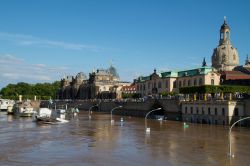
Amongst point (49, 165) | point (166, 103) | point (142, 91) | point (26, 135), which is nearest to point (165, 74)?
point (142, 91)

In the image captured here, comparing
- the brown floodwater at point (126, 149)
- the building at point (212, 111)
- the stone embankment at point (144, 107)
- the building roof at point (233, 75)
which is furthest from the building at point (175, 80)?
the brown floodwater at point (126, 149)

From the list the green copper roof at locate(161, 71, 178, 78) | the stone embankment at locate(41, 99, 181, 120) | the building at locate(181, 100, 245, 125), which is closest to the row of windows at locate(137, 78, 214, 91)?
the green copper roof at locate(161, 71, 178, 78)

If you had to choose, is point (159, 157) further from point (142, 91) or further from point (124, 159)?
point (142, 91)

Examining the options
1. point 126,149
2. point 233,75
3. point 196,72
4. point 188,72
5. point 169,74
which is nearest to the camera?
point 126,149

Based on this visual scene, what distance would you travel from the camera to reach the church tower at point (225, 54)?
166 meters

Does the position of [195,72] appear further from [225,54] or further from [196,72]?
[225,54]

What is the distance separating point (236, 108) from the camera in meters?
85.9

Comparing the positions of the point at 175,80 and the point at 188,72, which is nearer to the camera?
the point at 188,72

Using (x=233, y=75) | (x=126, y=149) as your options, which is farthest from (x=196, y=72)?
(x=126, y=149)

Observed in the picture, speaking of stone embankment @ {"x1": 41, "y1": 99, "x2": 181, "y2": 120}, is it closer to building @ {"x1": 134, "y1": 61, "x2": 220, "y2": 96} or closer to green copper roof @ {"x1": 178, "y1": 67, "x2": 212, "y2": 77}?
building @ {"x1": 134, "y1": 61, "x2": 220, "y2": 96}

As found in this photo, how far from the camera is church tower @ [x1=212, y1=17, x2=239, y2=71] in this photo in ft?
546

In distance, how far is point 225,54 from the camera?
547 feet

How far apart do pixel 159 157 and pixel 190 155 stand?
13.0ft

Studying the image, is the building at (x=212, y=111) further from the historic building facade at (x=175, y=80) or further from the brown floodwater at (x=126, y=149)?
the historic building facade at (x=175, y=80)
